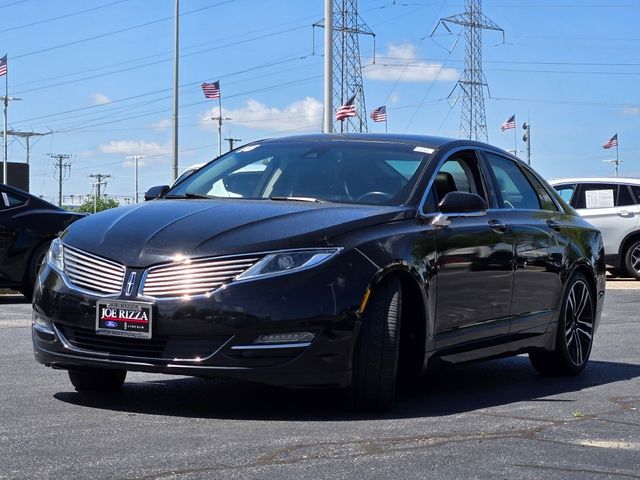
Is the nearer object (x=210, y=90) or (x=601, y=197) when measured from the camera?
(x=601, y=197)

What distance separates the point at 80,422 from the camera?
5.75 m

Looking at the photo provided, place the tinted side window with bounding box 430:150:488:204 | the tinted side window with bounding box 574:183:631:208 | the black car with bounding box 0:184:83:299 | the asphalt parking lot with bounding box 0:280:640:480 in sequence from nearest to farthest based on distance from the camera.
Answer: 1. the asphalt parking lot with bounding box 0:280:640:480
2. the tinted side window with bounding box 430:150:488:204
3. the black car with bounding box 0:184:83:299
4. the tinted side window with bounding box 574:183:631:208

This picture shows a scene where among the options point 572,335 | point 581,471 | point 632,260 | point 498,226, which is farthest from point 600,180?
point 581,471

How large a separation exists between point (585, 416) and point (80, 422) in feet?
8.45

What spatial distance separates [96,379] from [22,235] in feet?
25.6

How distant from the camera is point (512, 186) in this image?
8086mm

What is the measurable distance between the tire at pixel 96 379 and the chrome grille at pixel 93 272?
69 centimetres

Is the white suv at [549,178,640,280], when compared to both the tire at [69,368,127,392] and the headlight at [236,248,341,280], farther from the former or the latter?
the headlight at [236,248,341,280]

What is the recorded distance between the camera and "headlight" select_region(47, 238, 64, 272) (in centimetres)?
624

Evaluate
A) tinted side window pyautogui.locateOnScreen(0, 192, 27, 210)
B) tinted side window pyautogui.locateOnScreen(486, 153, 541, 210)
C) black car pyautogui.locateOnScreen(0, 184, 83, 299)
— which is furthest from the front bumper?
tinted side window pyautogui.locateOnScreen(0, 192, 27, 210)

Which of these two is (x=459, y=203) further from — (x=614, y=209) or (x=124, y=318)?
(x=614, y=209)

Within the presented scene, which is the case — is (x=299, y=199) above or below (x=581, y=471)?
above

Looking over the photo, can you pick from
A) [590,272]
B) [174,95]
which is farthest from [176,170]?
[590,272]

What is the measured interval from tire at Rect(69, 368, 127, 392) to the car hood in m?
0.77
